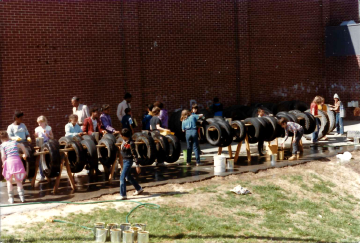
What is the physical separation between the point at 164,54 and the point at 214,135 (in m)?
5.96

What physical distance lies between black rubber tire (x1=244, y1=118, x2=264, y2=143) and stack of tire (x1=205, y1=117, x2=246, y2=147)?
0.41 metres

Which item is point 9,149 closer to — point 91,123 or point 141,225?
point 91,123

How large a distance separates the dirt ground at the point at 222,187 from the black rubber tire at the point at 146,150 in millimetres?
1090

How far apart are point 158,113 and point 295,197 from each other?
4.87m

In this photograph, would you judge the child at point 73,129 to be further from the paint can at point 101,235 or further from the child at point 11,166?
the paint can at point 101,235

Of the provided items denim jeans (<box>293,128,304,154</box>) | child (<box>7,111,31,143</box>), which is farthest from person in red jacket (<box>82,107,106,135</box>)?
denim jeans (<box>293,128,304,154</box>)

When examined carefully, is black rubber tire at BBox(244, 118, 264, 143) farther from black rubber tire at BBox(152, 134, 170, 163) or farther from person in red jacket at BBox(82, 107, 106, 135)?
person in red jacket at BBox(82, 107, 106, 135)

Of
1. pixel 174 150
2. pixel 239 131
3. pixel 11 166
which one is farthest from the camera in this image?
pixel 239 131

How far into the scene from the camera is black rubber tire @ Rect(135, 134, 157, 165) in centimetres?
1387

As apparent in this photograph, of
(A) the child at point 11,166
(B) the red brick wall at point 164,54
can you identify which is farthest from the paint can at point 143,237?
(B) the red brick wall at point 164,54

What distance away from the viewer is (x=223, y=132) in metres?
15.6

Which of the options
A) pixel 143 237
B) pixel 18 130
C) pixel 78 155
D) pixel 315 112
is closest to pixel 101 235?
pixel 143 237

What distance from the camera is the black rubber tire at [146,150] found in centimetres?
1387

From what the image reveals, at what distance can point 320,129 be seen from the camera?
19641 millimetres
